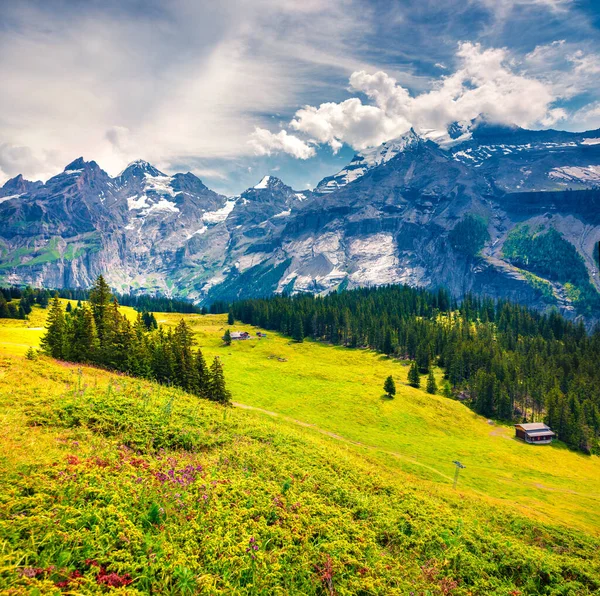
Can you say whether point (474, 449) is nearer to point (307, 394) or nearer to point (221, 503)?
point (307, 394)

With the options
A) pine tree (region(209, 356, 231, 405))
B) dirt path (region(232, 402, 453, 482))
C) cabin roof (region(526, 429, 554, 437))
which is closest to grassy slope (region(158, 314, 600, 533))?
dirt path (region(232, 402, 453, 482))

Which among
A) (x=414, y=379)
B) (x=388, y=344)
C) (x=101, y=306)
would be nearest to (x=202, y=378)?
(x=101, y=306)

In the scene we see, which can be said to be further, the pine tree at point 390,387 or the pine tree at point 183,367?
the pine tree at point 390,387

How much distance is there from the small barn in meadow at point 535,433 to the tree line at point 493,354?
8.62 m

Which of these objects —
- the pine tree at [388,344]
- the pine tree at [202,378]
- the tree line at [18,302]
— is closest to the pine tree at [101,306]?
the pine tree at [202,378]

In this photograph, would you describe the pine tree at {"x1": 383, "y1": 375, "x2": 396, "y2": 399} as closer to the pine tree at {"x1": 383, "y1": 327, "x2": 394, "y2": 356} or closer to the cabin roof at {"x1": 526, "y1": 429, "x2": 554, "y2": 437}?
the cabin roof at {"x1": 526, "y1": 429, "x2": 554, "y2": 437}

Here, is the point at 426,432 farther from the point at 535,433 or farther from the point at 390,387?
the point at 535,433

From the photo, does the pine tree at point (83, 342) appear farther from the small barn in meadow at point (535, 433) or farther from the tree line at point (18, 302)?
the small barn in meadow at point (535, 433)

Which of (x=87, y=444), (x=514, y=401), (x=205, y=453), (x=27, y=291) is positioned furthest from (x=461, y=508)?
(x=27, y=291)

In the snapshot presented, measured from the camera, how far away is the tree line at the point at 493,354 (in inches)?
4014

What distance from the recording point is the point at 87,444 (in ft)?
67.8

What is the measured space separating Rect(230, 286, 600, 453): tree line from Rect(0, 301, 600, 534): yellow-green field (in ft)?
37.3

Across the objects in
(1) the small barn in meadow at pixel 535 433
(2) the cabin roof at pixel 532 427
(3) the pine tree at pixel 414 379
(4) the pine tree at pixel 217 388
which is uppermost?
(4) the pine tree at pixel 217 388

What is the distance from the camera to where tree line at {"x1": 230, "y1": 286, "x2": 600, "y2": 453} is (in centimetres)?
10196
